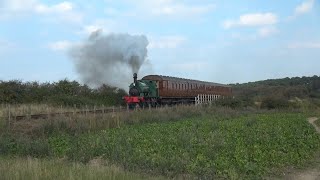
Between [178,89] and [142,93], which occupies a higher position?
[178,89]

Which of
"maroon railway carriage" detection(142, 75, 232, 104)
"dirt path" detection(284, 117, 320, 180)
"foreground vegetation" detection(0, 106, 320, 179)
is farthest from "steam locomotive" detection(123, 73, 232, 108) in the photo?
"dirt path" detection(284, 117, 320, 180)

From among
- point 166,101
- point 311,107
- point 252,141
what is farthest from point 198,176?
point 311,107

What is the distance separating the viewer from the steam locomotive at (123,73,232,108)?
42528mm

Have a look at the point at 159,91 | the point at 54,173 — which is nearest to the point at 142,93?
the point at 159,91

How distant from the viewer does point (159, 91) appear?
44.8 meters

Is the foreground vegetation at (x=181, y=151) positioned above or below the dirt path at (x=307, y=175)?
above

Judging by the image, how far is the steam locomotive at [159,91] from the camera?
42528 mm

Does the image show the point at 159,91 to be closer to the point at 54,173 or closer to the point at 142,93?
the point at 142,93

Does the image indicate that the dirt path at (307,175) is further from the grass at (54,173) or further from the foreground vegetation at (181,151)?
the grass at (54,173)

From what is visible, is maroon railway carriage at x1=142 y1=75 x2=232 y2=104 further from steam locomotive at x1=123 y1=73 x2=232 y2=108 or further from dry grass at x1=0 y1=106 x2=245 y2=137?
dry grass at x1=0 y1=106 x2=245 y2=137

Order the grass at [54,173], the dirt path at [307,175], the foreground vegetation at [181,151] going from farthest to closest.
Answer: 1. the dirt path at [307,175]
2. the foreground vegetation at [181,151]
3. the grass at [54,173]

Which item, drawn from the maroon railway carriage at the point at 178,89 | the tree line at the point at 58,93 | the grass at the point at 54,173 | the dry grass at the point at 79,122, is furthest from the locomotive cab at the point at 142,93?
the grass at the point at 54,173

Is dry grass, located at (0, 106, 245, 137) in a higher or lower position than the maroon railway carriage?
lower

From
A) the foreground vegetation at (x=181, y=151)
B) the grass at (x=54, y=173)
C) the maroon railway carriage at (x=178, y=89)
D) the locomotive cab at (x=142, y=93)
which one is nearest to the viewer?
the grass at (x=54, y=173)
